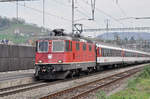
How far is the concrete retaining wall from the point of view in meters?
27.2

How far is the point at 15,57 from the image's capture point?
96.0ft

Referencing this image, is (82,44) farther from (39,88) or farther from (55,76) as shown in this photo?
(39,88)

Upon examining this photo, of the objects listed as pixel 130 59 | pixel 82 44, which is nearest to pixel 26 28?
pixel 130 59

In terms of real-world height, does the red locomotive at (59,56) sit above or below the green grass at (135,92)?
above

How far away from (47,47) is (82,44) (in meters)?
3.62

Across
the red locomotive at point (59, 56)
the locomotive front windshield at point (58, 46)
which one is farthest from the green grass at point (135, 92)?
the locomotive front windshield at point (58, 46)

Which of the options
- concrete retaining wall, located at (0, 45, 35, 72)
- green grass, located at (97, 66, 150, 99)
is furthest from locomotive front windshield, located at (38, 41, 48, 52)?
concrete retaining wall, located at (0, 45, 35, 72)

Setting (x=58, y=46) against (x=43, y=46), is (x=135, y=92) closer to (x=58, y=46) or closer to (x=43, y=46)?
(x=58, y=46)

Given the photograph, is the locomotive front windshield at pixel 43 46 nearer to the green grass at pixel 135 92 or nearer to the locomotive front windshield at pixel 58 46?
the locomotive front windshield at pixel 58 46

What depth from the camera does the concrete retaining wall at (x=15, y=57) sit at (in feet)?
89.1

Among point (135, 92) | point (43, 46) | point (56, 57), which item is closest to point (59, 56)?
point (56, 57)

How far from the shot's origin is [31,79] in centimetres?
1962

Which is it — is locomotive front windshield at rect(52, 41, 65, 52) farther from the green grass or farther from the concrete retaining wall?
the concrete retaining wall

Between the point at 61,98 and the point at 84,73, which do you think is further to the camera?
the point at 84,73
